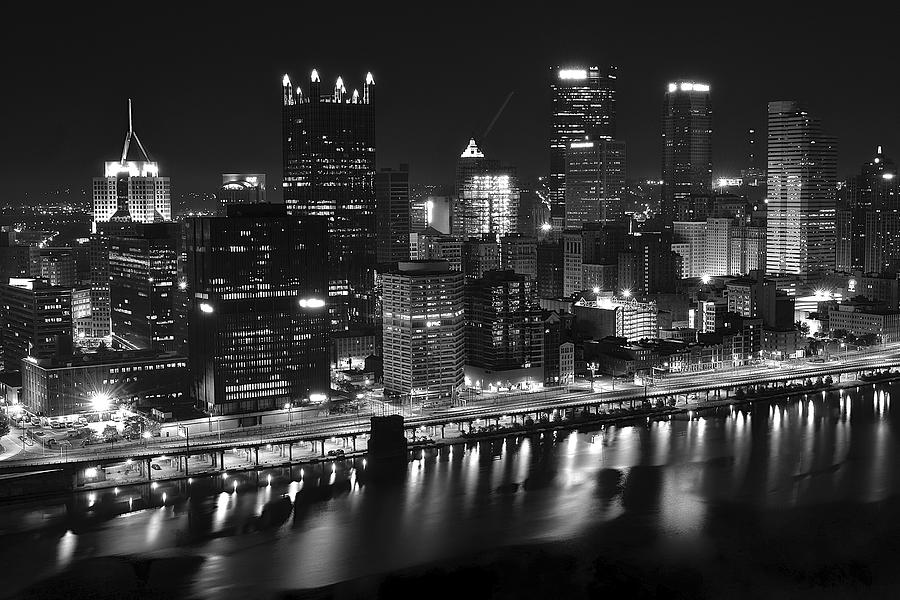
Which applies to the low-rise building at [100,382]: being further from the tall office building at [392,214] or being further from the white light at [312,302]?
the tall office building at [392,214]

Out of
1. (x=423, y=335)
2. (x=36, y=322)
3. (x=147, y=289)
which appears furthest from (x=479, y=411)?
(x=36, y=322)

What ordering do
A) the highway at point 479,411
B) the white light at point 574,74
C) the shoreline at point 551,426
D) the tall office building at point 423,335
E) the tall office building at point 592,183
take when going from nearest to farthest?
the shoreline at point 551,426, the highway at point 479,411, the tall office building at point 423,335, the tall office building at point 592,183, the white light at point 574,74

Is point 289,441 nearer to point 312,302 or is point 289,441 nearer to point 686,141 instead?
point 312,302

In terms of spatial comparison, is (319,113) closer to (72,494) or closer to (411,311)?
(411,311)

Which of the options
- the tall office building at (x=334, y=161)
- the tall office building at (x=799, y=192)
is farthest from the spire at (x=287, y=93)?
the tall office building at (x=799, y=192)

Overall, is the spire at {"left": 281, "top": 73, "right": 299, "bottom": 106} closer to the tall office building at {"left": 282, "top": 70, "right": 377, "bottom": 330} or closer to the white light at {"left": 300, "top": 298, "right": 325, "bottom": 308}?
the tall office building at {"left": 282, "top": 70, "right": 377, "bottom": 330}

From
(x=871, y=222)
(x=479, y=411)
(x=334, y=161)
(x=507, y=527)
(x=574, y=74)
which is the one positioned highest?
(x=574, y=74)
